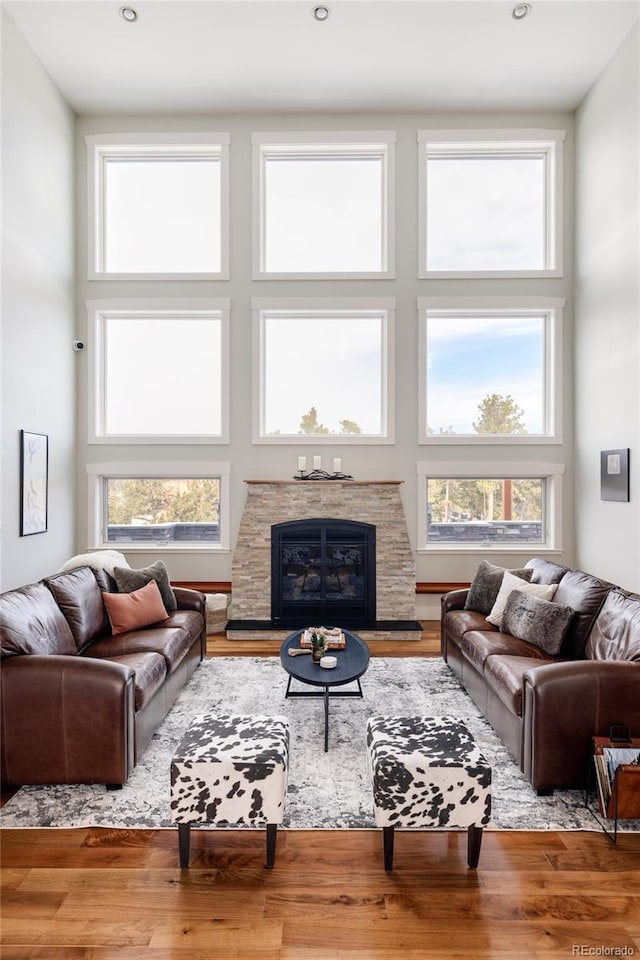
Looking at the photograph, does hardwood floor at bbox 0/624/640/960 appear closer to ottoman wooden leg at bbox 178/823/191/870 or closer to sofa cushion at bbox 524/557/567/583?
ottoman wooden leg at bbox 178/823/191/870

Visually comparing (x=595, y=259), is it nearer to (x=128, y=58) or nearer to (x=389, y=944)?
(x=128, y=58)

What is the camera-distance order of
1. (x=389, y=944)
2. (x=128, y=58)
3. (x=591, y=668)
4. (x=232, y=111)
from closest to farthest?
(x=389, y=944) < (x=591, y=668) < (x=128, y=58) < (x=232, y=111)

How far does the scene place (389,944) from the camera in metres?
1.76

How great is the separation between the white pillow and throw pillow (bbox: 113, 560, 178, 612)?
8.23 feet

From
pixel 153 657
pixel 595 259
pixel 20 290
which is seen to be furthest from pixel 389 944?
pixel 595 259

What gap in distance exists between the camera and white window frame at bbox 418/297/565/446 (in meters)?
5.63

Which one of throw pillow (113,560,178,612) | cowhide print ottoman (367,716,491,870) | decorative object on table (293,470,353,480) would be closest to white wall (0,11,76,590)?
throw pillow (113,560,178,612)

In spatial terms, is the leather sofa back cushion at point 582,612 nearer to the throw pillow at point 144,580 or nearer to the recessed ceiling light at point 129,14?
the throw pillow at point 144,580

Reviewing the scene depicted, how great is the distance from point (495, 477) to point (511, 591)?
2178mm

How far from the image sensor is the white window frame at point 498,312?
5.63 m

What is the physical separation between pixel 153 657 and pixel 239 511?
2.66 m

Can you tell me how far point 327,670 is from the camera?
10.3 ft

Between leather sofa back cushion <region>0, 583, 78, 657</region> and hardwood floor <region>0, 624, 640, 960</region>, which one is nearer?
hardwood floor <region>0, 624, 640, 960</region>

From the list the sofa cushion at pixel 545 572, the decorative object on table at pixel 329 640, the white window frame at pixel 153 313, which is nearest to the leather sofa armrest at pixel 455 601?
the sofa cushion at pixel 545 572
